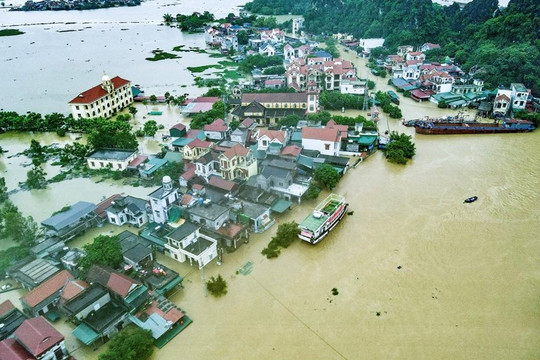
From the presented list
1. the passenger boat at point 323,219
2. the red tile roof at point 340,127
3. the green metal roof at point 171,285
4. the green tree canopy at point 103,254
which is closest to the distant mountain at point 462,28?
the red tile roof at point 340,127

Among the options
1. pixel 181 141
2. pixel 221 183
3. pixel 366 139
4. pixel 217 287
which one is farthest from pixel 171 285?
pixel 366 139

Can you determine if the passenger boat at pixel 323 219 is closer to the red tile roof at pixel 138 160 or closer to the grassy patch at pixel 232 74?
the red tile roof at pixel 138 160

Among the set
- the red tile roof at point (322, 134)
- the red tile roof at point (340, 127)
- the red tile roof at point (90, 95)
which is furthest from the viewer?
the red tile roof at point (90, 95)

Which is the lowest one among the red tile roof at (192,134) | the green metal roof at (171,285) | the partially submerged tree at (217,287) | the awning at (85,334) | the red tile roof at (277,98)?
the partially submerged tree at (217,287)

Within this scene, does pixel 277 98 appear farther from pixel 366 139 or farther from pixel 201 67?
pixel 201 67

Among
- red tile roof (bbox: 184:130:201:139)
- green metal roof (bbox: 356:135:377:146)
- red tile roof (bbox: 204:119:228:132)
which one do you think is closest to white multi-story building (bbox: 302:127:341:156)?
green metal roof (bbox: 356:135:377:146)

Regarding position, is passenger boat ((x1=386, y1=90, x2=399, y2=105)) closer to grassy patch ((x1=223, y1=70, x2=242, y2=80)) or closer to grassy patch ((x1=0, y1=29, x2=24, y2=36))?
grassy patch ((x1=223, y1=70, x2=242, y2=80))

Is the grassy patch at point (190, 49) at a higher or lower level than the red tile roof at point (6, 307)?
higher
